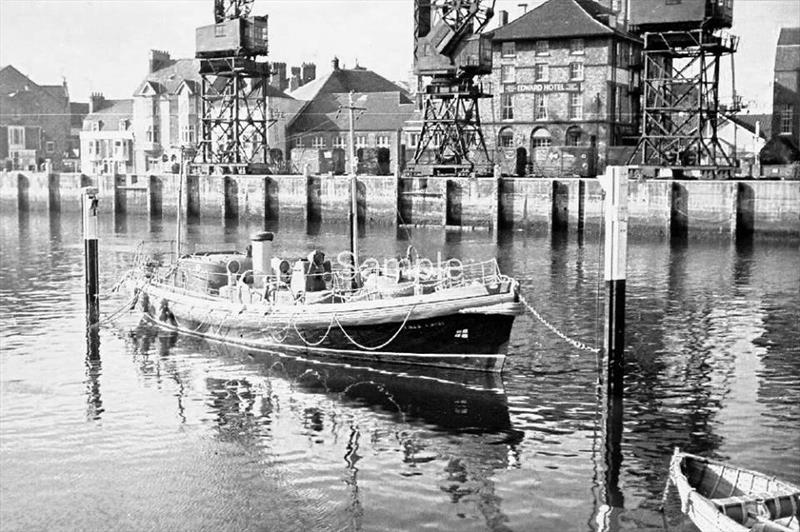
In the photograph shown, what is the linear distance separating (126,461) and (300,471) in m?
3.55

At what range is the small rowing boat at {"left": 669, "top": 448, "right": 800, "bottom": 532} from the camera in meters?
15.9

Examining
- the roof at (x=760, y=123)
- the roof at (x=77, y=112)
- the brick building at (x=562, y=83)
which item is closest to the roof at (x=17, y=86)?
the roof at (x=77, y=112)

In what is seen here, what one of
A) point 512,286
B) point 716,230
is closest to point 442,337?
point 512,286

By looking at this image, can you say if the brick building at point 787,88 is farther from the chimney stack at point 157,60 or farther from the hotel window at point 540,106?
the chimney stack at point 157,60

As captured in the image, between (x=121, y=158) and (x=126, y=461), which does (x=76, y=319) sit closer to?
(x=126, y=461)

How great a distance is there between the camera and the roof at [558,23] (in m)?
82.2

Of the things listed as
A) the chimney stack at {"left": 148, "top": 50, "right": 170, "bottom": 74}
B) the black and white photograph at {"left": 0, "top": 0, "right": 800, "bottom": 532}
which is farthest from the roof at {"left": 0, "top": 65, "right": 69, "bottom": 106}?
the black and white photograph at {"left": 0, "top": 0, "right": 800, "bottom": 532}

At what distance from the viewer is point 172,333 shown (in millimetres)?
34312

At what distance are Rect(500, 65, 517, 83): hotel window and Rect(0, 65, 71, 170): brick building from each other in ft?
183

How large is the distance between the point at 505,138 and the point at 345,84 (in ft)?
84.4

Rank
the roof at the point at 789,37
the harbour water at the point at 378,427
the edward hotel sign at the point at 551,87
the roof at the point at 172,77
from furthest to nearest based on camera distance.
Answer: the roof at the point at 172,77 < the roof at the point at 789,37 < the edward hotel sign at the point at 551,87 < the harbour water at the point at 378,427

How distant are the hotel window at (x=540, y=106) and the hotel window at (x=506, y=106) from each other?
6.48ft

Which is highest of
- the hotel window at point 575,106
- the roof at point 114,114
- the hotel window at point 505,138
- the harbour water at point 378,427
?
the roof at point 114,114

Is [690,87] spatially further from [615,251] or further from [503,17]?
[615,251]
